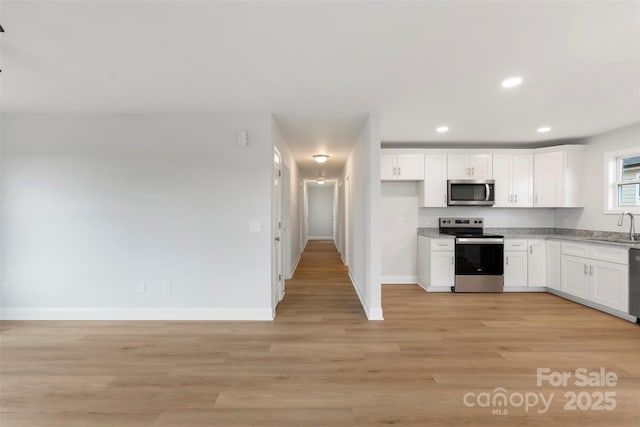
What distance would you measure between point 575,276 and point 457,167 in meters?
2.23

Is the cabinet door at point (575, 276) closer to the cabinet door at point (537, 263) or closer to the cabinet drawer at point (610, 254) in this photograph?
the cabinet drawer at point (610, 254)

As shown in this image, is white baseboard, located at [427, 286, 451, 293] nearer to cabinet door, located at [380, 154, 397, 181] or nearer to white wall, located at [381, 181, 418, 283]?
white wall, located at [381, 181, 418, 283]

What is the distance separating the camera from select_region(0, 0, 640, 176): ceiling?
1.72 m

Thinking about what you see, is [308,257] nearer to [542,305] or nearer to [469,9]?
[542,305]

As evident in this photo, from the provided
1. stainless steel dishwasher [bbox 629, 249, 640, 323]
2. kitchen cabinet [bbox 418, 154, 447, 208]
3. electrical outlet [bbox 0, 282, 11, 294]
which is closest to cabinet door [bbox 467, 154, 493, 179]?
kitchen cabinet [bbox 418, 154, 447, 208]

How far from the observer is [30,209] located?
11.2 ft

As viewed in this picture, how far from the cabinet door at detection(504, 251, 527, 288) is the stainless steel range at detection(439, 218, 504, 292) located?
0.42 feet

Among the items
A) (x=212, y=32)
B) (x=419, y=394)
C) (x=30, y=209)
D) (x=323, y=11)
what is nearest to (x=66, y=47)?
(x=212, y=32)

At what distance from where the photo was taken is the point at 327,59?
2215 millimetres

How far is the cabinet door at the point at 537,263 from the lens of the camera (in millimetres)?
4590

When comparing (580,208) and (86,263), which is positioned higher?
(580,208)

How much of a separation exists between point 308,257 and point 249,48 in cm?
648

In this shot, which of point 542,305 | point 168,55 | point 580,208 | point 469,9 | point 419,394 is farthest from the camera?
point 580,208

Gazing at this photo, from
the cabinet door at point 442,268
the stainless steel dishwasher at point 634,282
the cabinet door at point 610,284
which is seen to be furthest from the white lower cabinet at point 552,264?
the cabinet door at point 442,268
